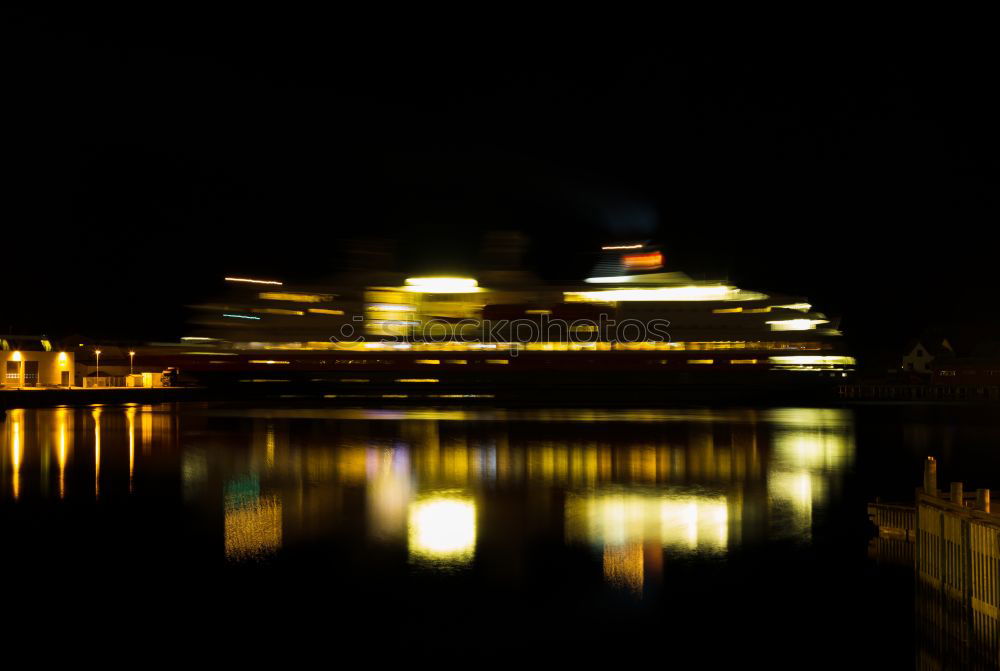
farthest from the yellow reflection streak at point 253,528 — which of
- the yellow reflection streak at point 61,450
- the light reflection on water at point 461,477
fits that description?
the yellow reflection streak at point 61,450

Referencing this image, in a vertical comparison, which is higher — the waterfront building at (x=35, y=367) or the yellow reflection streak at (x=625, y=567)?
the waterfront building at (x=35, y=367)

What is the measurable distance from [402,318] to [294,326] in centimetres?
543

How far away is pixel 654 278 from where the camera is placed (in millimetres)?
38562

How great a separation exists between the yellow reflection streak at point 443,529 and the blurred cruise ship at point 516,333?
930 inches

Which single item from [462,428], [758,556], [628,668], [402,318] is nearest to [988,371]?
[402,318]

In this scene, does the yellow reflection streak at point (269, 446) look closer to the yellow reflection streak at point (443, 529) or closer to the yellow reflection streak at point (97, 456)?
the yellow reflection streak at point (97, 456)

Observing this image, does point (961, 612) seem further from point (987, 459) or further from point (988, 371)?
point (988, 371)

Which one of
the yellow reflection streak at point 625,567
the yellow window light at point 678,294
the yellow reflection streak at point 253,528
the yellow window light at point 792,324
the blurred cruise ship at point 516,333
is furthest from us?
the yellow window light at point 678,294

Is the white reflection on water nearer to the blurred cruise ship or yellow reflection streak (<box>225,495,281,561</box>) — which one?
yellow reflection streak (<box>225,495,281,561</box>)

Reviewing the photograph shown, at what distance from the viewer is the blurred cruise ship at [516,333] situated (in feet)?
113

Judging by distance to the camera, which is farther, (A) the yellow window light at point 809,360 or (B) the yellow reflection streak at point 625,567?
(A) the yellow window light at point 809,360

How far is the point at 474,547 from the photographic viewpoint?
28.9ft

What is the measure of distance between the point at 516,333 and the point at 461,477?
81.2 ft

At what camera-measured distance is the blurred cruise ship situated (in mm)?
34594
